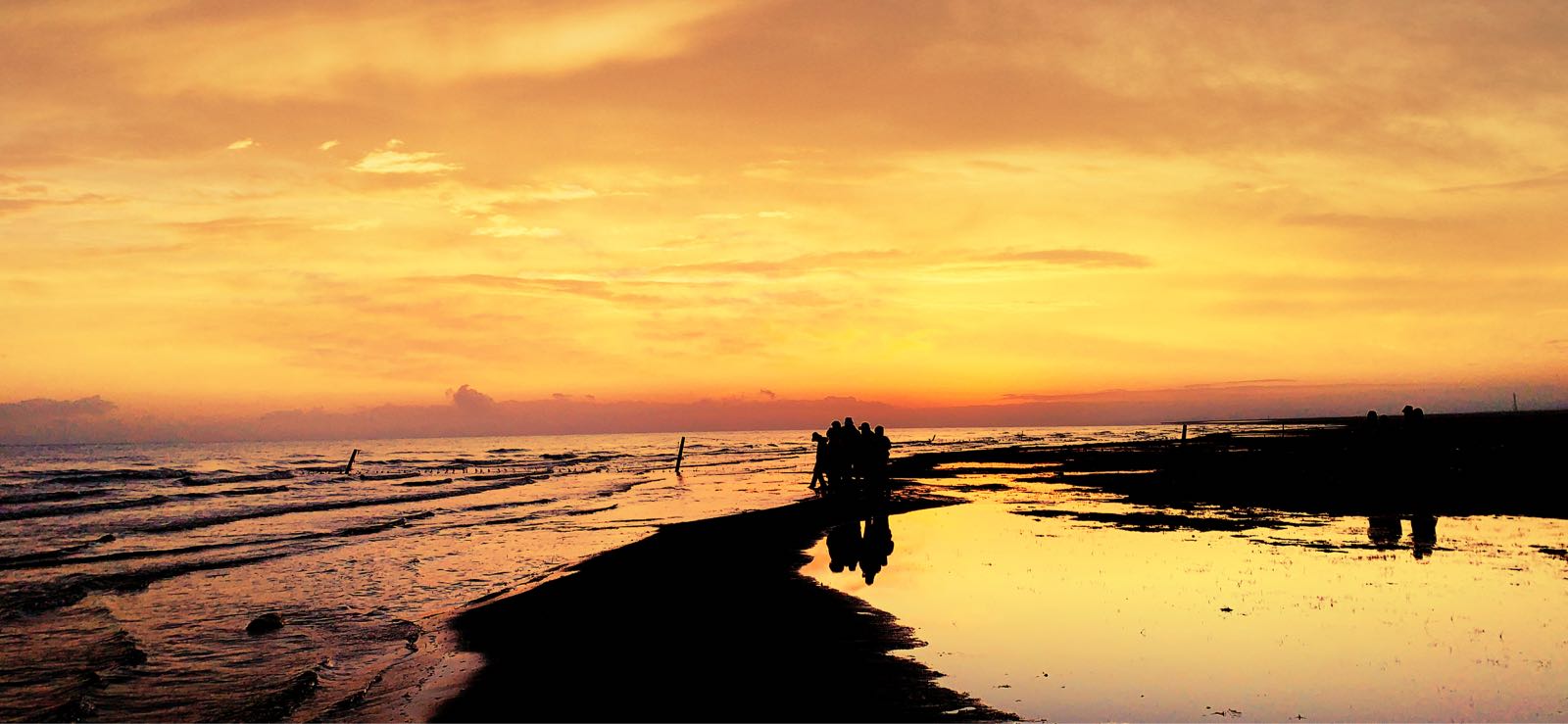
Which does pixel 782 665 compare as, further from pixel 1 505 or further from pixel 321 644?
pixel 1 505

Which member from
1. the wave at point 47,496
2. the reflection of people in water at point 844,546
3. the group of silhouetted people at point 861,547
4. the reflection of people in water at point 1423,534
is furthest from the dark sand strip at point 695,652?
the wave at point 47,496

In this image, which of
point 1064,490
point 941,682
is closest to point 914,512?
point 1064,490

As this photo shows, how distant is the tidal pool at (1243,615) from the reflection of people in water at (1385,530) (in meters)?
Result: 0.08

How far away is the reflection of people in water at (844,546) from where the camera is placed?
20.2 metres

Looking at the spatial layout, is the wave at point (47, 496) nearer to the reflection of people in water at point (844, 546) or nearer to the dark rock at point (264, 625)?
the dark rock at point (264, 625)

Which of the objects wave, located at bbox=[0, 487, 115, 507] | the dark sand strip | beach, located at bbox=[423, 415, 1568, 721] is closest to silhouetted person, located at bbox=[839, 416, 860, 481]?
beach, located at bbox=[423, 415, 1568, 721]

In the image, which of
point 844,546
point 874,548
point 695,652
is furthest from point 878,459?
point 695,652

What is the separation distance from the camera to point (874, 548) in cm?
2241

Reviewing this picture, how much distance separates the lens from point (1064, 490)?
38438 millimetres

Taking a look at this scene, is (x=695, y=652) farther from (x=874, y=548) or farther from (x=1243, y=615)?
(x=874, y=548)

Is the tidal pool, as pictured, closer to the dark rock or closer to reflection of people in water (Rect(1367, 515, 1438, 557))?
reflection of people in water (Rect(1367, 515, 1438, 557))

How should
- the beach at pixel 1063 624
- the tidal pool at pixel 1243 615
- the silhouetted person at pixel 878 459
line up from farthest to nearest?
1. the silhouetted person at pixel 878 459
2. the beach at pixel 1063 624
3. the tidal pool at pixel 1243 615

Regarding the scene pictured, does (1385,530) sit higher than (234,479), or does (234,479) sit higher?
(1385,530)

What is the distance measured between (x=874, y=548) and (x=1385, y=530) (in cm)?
1129
